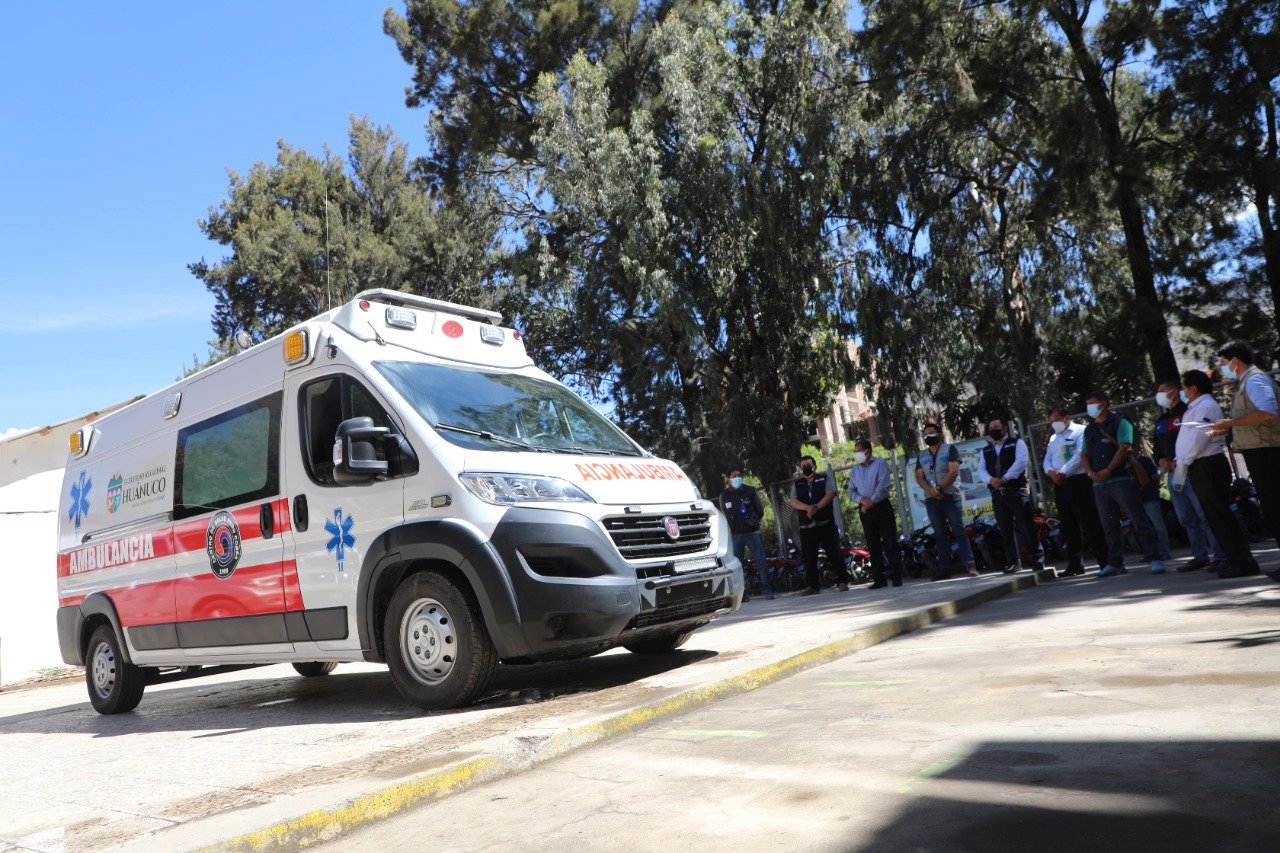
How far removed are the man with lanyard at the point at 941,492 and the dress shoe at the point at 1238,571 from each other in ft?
12.6

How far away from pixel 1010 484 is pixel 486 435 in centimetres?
729

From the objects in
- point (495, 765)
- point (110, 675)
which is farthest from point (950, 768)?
point (110, 675)

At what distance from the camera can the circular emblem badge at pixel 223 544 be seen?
24.1ft

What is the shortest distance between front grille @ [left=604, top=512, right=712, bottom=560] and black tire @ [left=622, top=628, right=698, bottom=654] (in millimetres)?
1074

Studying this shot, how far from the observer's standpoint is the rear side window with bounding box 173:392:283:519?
7145 mm

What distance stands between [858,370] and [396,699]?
15.1 m

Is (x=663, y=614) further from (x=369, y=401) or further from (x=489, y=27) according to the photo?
(x=489, y=27)

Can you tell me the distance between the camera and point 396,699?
729 centimetres

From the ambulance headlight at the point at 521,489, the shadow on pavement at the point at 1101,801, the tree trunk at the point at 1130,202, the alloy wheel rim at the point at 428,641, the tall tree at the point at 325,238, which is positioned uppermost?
the tall tree at the point at 325,238

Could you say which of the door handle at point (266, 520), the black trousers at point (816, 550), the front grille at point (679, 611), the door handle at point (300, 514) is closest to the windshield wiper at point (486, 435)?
the door handle at point (300, 514)

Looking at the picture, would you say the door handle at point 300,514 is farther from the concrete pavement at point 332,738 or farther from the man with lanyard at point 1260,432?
the man with lanyard at point 1260,432

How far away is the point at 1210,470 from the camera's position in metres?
8.34

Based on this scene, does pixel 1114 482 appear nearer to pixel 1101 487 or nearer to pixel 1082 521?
pixel 1101 487

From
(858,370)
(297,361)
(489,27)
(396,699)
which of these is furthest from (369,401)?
(489,27)
